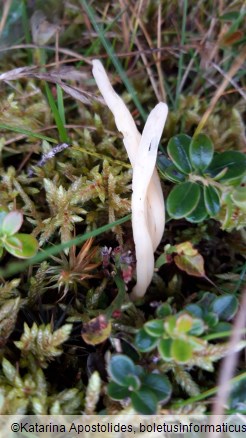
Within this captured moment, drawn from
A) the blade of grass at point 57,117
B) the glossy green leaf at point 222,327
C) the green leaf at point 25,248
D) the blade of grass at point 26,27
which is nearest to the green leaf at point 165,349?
the glossy green leaf at point 222,327

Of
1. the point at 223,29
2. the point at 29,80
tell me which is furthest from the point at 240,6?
the point at 29,80

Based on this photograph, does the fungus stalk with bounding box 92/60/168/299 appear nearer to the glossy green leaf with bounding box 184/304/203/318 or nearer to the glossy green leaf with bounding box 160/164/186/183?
the glossy green leaf with bounding box 160/164/186/183

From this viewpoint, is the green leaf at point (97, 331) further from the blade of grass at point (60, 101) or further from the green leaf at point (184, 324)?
the blade of grass at point (60, 101)

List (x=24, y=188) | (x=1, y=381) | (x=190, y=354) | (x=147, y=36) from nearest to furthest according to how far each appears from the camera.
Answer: (x=190, y=354) < (x=1, y=381) < (x=24, y=188) < (x=147, y=36)

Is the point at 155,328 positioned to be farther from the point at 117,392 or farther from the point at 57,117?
the point at 57,117

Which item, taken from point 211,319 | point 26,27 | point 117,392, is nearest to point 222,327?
point 211,319

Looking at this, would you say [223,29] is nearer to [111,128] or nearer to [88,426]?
[111,128]
